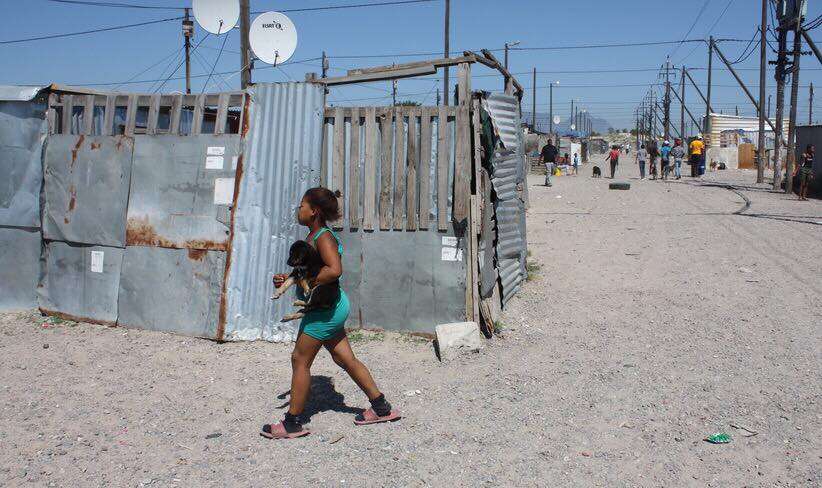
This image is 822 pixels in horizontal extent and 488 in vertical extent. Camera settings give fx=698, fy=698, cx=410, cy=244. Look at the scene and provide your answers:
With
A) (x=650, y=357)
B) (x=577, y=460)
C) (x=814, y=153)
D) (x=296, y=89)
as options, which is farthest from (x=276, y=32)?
(x=814, y=153)

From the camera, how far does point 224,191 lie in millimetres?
6473

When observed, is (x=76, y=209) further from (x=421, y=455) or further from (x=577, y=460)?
(x=577, y=460)

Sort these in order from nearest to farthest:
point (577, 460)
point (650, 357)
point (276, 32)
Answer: point (577, 460) < point (650, 357) < point (276, 32)

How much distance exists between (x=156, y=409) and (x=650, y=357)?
3947mm

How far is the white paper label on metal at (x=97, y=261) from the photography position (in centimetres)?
702

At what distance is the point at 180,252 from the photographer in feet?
21.6

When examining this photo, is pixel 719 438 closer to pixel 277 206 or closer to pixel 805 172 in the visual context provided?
A: pixel 277 206

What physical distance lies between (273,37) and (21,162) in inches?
129

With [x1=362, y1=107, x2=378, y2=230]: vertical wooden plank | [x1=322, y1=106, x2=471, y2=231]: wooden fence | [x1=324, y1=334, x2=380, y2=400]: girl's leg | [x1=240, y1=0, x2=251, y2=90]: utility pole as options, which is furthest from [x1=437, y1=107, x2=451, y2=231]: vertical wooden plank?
[x1=240, y1=0, x2=251, y2=90]: utility pole

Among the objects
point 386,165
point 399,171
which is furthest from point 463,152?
point 386,165

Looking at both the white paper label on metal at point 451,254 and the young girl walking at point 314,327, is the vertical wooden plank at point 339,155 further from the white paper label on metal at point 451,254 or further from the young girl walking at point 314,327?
the young girl walking at point 314,327

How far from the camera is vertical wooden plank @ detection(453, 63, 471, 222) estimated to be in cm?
618

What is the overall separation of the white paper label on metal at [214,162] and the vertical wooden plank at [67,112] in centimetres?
184

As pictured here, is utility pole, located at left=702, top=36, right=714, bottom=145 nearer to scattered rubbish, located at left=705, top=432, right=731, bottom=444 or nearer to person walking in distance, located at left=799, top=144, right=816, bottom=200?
person walking in distance, located at left=799, top=144, right=816, bottom=200
